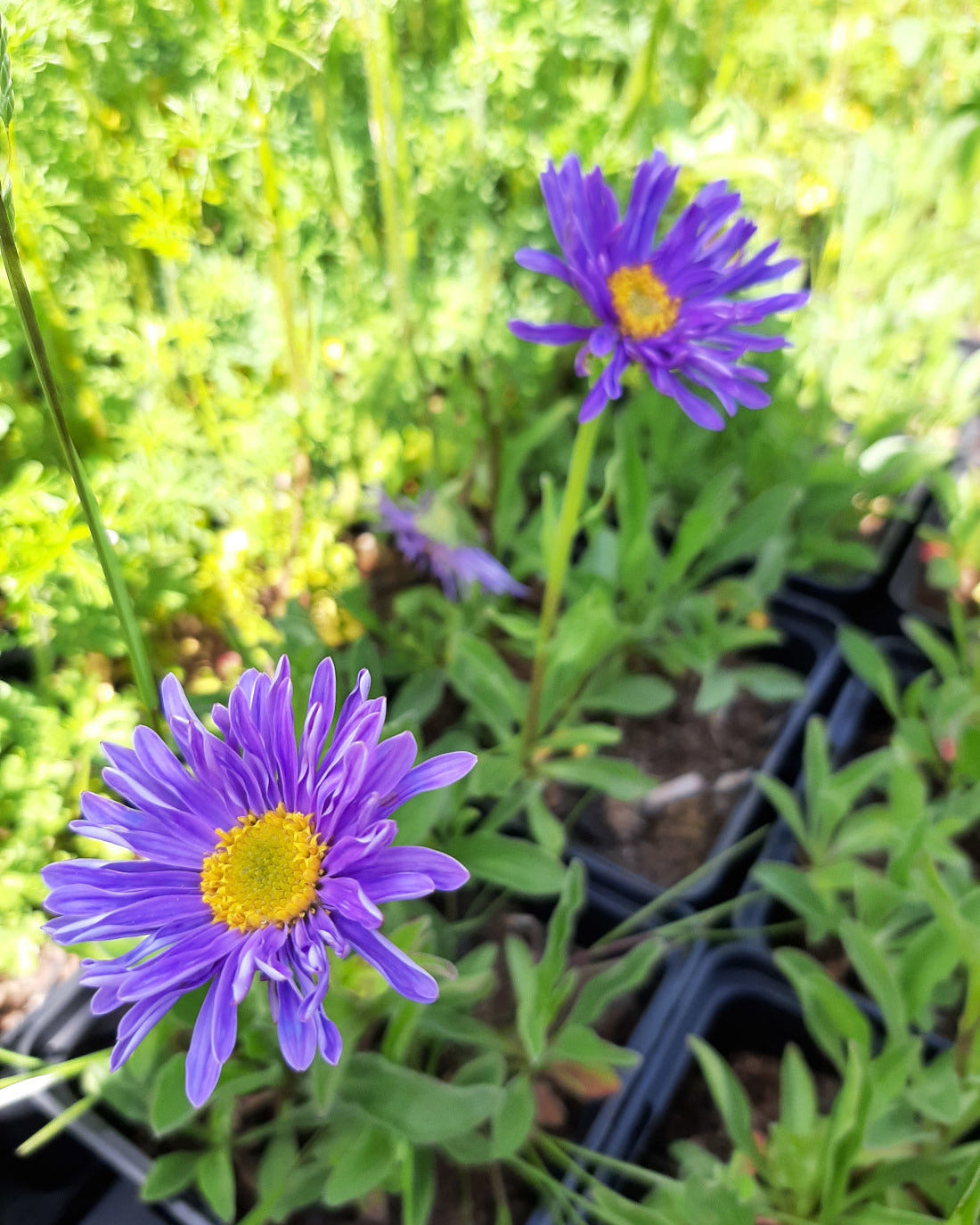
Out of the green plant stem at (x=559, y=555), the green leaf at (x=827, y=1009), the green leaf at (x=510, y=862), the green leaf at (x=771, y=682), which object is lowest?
the green leaf at (x=510, y=862)

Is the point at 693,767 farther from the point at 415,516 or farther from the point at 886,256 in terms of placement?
the point at 886,256

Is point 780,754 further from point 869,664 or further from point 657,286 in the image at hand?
point 657,286

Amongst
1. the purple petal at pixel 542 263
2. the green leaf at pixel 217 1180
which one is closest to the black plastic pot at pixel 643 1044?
the green leaf at pixel 217 1180

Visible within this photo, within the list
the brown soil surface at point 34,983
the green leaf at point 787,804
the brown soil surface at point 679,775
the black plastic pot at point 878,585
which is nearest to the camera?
the brown soil surface at point 34,983

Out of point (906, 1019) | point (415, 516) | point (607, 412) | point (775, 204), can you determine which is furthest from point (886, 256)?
point (906, 1019)

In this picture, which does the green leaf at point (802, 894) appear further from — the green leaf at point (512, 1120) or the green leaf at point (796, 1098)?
the green leaf at point (512, 1120)

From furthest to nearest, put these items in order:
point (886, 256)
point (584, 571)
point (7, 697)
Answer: point (886, 256), point (584, 571), point (7, 697)

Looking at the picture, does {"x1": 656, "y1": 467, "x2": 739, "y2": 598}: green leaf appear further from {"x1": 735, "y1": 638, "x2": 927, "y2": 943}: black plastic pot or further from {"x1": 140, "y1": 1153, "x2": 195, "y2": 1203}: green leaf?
{"x1": 140, "y1": 1153, "x2": 195, "y2": 1203}: green leaf

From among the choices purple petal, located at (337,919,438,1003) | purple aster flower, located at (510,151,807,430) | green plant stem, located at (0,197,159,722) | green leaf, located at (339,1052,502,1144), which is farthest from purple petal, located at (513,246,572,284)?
green leaf, located at (339,1052,502,1144)
